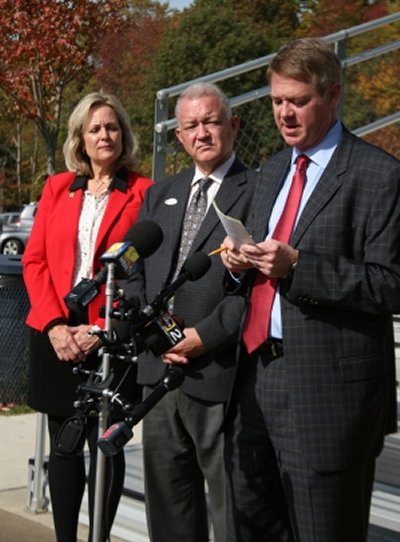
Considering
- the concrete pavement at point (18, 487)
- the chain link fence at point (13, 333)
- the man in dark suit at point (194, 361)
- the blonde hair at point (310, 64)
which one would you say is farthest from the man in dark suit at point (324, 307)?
the chain link fence at point (13, 333)

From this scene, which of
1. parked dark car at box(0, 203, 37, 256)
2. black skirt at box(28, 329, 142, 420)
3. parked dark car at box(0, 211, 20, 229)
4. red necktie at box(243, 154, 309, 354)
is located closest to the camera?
red necktie at box(243, 154, 309, 354)

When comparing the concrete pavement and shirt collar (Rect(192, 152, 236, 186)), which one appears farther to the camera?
the concrete pavement

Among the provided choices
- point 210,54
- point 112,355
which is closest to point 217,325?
point 112,355

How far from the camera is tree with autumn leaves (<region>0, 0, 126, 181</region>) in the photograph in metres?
23.9

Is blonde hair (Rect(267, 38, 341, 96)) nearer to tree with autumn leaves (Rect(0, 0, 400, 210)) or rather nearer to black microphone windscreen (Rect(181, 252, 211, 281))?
black microphone windscreen (Rect(181, 252, 211, 281))

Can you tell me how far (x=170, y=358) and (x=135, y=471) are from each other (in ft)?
6.33

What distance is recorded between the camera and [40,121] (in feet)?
83.1

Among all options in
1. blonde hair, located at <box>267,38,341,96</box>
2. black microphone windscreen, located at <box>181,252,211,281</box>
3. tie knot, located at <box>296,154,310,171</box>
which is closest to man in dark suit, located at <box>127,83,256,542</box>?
black microphone windscreen, located at <box>181,252,211,281</box>

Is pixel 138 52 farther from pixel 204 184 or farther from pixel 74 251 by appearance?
pixel 204 184

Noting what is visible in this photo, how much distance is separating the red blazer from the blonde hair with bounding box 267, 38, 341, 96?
166cm

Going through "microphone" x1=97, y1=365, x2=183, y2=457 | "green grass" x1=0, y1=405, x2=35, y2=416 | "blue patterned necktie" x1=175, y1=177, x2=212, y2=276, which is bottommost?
"green grass" x1=0, y1=405, x2=35, y2=416

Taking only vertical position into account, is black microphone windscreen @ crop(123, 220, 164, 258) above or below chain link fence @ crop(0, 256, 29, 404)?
above

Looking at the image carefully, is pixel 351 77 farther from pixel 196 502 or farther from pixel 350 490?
pixel 350 490

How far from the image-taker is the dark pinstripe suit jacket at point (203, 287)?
4348 millimetres
